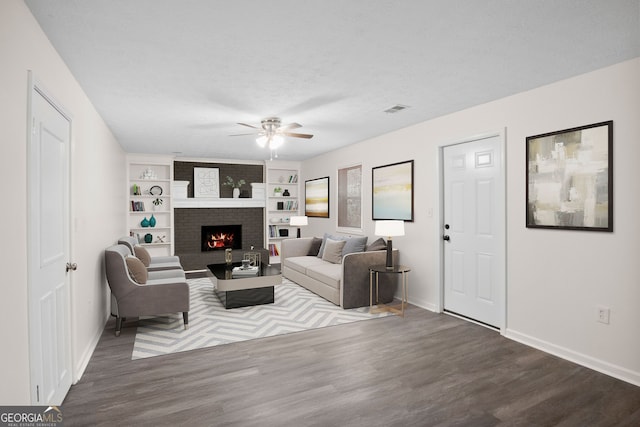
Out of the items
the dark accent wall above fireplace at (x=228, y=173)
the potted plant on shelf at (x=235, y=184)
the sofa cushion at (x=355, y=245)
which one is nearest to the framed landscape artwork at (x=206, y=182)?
the dark accent wall above fireplace at (x=228, y=173)

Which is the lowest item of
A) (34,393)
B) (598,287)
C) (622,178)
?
(34,393)

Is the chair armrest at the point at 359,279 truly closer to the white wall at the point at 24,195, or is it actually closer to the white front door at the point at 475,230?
the white front door at the point at 475,230

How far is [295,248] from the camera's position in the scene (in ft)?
22.5

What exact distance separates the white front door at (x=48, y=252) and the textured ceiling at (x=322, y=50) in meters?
0.60

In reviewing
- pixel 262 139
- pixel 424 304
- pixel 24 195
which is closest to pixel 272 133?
pixel 262 139

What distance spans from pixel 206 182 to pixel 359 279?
179 inches

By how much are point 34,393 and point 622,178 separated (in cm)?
418

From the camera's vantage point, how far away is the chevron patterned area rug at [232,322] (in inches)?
141

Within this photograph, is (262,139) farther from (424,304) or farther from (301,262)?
(424,304)

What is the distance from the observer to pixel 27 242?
1.90 meters

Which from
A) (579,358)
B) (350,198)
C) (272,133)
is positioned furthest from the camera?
(350,198)

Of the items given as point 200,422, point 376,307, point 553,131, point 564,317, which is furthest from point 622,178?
point 200,422

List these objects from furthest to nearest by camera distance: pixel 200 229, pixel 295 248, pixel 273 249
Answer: pixel 273 249, pixel 200 229, pixel 295 248

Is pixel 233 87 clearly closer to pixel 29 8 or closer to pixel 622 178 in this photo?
pixel 29 8
